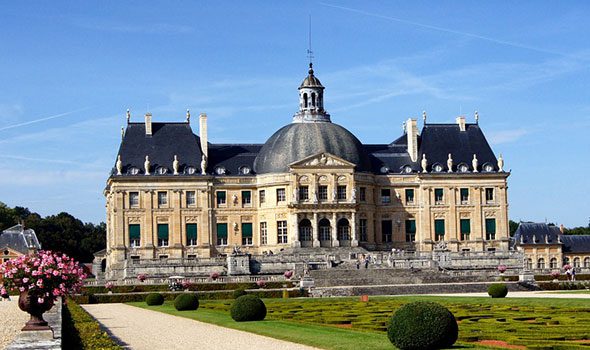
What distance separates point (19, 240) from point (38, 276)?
71.5m

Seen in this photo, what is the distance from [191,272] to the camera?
205ft

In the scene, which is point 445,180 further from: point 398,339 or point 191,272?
point 398,339

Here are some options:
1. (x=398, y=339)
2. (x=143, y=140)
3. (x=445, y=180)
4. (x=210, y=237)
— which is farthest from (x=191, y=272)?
(x=398, y=339)

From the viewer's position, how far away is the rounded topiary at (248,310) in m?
31.2

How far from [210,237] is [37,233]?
34039 millimetres

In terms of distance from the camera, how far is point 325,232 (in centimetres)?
7100

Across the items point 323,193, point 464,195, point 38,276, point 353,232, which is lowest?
point 38,276

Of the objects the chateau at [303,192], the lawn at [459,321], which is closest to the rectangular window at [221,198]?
the chateau at [303,192]

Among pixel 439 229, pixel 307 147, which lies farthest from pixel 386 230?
pixel 307 147

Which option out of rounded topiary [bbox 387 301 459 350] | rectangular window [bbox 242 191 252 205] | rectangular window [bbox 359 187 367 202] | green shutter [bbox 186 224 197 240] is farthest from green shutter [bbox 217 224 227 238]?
rounded topiary [bbox 387 301 459 350]

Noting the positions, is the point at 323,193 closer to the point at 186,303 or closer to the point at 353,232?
the point at 353,232

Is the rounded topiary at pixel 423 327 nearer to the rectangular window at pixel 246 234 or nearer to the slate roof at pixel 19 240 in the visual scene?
the rectangular window at pixel 246 234

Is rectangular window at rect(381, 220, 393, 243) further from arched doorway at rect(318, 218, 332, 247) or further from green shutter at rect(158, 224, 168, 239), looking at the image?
green shutter at rect(158, 224, 168, 239)

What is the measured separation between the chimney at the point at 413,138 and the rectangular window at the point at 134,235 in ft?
67.4
